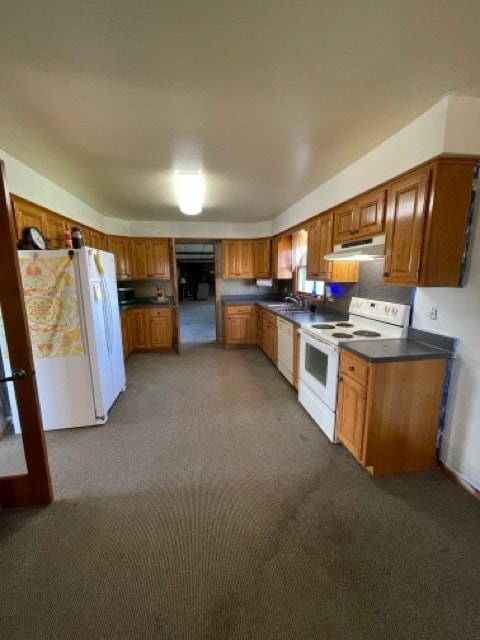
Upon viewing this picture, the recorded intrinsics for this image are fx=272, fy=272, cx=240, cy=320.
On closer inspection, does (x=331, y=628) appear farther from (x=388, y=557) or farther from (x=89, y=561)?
(x=89, y=561)

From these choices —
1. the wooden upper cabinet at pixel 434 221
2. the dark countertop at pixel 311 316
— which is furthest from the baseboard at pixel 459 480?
the dark countertop at pixel 311 316

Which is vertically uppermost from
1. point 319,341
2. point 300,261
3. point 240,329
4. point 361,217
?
point 361,217

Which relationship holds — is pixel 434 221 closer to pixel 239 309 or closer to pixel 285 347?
pixel 285 347

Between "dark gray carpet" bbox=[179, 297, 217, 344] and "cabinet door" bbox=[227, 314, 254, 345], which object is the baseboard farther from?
"dark gray carpet" bbox=[179, 297, 217, 344]

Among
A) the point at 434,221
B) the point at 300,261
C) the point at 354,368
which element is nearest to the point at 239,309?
the point at 300,261

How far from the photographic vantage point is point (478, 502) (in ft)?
5.96

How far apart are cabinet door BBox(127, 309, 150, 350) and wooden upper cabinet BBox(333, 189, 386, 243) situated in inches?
147

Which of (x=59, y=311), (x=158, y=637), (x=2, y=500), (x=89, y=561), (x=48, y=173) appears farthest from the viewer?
(x=48, y=173)

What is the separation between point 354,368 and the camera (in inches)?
83.7

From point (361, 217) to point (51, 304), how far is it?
2957 millimetres

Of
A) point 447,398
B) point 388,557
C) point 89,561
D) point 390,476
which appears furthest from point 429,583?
point 89,561

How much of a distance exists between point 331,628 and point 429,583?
0.56 meters

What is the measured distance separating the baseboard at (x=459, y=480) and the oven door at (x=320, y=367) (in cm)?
87

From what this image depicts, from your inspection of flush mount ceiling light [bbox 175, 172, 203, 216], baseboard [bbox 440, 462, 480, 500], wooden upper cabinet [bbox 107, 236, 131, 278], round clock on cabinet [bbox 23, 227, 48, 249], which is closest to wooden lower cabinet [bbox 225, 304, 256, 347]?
wooden upper cabinet [bbox 107, 236, 131, 278]
